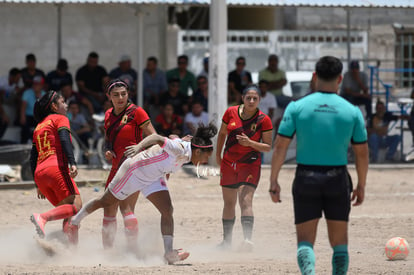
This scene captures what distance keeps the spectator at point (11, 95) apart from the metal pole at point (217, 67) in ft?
12.6

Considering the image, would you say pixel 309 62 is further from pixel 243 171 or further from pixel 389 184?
pixel 243 171

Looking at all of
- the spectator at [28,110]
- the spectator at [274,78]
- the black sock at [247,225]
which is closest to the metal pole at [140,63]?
the spectator at [28,110]

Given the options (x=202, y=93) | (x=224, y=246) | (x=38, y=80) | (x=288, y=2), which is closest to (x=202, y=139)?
(x=224, y=246)

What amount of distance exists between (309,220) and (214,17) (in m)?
10.0

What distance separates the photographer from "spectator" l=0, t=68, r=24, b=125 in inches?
626

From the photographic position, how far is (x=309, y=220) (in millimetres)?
5676

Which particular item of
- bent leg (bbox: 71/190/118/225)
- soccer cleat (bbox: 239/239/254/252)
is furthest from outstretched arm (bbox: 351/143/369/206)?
soccer cleat (bbox: 239/239/254/252)

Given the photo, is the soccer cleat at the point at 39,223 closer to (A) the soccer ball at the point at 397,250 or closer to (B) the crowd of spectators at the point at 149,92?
(A) the soccer ball at the point at 397,250

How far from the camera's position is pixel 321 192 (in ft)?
18.5

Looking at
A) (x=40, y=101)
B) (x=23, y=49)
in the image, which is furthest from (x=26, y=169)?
(x=23, y=49)

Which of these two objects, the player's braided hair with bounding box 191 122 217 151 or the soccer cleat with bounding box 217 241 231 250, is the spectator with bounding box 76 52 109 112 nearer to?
the soccer cleat with bounding box 217 241 231 250

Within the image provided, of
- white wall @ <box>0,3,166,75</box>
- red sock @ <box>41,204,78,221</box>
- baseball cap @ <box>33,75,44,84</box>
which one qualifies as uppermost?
white wall @ <box>0,3,166,75</box>

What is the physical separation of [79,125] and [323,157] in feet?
34.1

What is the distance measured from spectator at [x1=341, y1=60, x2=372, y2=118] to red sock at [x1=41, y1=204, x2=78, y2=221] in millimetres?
10406
